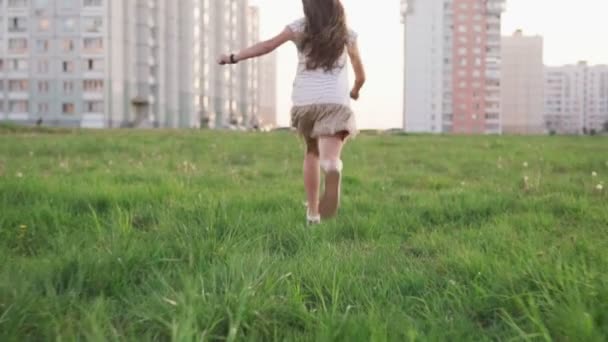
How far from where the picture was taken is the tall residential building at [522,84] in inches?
5694

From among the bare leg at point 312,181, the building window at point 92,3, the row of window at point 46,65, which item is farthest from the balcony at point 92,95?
the bare leg at point 312,181

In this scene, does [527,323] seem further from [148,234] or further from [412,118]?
[412,118]

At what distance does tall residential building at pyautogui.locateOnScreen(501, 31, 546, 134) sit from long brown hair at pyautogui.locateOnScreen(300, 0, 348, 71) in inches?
5727

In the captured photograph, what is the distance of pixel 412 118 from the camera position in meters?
127

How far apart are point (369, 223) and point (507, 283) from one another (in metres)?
1.78

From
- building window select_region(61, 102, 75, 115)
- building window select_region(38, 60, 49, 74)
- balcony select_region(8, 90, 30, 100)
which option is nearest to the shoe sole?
building window select_region(61, 102, 75, 115)

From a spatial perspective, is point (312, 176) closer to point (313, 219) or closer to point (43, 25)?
point (313, 219)

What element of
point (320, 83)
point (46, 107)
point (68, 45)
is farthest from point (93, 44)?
point (320, 83)

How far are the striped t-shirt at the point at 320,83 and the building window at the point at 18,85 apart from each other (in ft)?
265

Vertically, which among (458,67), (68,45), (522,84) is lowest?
(68,45)

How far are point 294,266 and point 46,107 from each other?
3168 inches

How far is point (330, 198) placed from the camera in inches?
193

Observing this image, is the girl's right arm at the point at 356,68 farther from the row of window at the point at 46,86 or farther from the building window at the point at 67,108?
the building window at the point at 67,108

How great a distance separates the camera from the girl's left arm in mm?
4480
